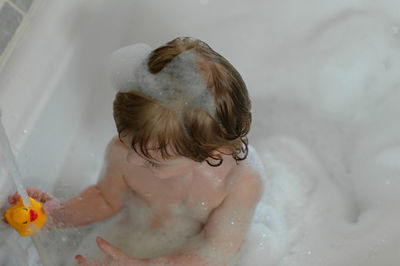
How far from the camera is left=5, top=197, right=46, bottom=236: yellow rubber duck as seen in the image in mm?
927

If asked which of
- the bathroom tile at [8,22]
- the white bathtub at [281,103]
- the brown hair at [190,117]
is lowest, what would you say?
the white bathtub at [281,103]

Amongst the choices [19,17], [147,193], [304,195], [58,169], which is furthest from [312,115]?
[19,17]

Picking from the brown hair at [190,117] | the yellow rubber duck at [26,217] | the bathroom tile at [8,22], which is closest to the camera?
the brown hair at [190,117]

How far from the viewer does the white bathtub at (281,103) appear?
108 centimetres

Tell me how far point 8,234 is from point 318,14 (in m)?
1.05

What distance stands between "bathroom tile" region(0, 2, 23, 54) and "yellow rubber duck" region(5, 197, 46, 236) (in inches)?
13.1

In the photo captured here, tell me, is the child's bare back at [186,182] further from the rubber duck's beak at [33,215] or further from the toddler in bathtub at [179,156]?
the rubber duck's beak at [33,215]

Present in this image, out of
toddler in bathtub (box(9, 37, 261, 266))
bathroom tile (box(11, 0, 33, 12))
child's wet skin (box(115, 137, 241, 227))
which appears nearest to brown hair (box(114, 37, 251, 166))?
toddler in bathtub (box(9, 37, 261, 266))

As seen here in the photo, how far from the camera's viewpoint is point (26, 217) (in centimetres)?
94

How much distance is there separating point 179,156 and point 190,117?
9cm

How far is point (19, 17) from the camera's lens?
1.07m

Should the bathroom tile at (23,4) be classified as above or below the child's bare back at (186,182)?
above

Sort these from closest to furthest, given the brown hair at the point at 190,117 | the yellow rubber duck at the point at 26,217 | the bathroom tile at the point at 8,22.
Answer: the brown hair at the point at 190,117 < the yellow rubber duck at the point at 26,217 < the bathroom tile at the point at 8,22

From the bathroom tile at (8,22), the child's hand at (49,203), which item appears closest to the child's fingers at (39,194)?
the child's hand at (49,203)
